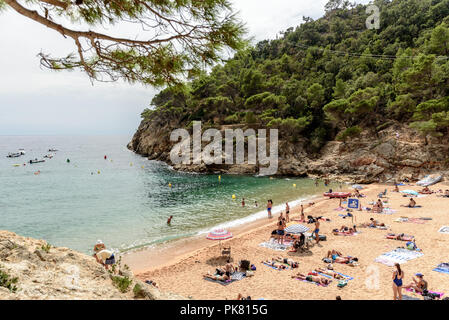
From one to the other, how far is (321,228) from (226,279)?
8.38 m

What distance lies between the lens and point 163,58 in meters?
5.39

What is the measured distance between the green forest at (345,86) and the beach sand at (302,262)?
59.4ft

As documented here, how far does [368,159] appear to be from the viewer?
105 ft

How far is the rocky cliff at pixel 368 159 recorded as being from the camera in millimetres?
28609

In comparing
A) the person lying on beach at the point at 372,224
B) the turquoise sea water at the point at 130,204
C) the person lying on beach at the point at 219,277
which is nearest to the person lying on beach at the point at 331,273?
the person lying on beach at the point at 219,277

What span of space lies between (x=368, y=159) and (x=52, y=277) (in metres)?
34.4

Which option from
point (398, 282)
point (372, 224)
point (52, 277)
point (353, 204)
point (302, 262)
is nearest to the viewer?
point (52, 277)

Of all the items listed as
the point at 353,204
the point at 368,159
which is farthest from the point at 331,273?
the point at 368,159

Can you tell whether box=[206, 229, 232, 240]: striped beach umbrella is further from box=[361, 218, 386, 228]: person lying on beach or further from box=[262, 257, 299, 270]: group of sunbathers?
box=[361, 218, 386, 228]: person lying on beach

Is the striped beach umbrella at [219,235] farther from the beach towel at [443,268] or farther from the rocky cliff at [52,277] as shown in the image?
the beach towel at [443,268]

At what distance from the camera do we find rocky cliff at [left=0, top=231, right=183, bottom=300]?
11.4 feet

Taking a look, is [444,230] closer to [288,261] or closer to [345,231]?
[345,231]
